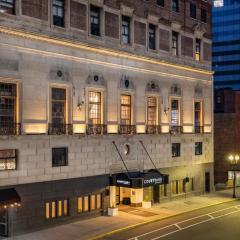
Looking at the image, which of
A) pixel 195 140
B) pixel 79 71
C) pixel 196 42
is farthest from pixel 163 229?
pixel 196 42

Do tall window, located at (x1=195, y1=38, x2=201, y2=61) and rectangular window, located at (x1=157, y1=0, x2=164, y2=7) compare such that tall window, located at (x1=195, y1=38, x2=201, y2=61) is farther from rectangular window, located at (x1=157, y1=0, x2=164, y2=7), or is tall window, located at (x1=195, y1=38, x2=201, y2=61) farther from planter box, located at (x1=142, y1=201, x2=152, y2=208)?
planter box, located at (x1=142, y1=201, x2=152, y2=208)

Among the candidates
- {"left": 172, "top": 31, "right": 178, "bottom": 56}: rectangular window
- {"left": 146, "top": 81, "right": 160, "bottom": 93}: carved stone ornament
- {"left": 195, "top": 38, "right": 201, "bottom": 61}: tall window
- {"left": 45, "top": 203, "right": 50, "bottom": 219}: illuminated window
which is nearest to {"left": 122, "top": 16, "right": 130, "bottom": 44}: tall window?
{"left": 146, "top": 81, "right": 160, "bottom": 93}: carved stone ornament

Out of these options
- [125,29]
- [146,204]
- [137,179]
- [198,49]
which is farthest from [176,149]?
[125,29]

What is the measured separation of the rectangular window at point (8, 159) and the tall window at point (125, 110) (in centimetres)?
1068

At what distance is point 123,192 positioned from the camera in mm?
38875

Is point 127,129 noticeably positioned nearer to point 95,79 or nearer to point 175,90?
point 95,79

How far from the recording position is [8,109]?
28.6m

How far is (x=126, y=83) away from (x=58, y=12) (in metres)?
8.32

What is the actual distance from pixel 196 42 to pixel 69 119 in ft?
63.2

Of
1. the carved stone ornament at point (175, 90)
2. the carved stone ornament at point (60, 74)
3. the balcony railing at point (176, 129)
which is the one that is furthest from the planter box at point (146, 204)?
the carved stone ornament at point (60, 74)

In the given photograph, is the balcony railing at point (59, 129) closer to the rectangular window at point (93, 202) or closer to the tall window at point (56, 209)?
the tall window at point (56, 209)

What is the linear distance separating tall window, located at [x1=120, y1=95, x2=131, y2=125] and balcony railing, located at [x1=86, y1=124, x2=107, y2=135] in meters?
2.58

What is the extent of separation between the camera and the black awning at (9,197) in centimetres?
2689

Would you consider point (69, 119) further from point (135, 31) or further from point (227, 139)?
point (227, 139)
